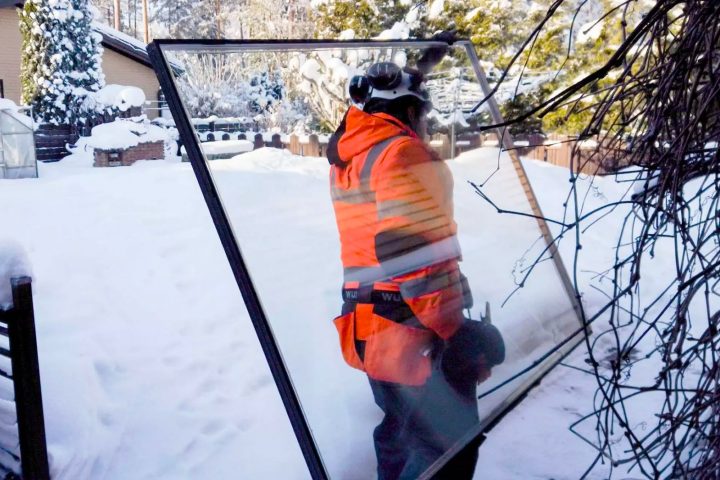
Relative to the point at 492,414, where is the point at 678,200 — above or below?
above

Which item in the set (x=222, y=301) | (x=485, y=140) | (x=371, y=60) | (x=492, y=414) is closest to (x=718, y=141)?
(x=371, y=60)

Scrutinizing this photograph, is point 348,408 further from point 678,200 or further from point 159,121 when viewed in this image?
point 159,121

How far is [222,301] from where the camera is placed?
243 inches

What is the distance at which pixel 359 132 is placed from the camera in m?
2.74

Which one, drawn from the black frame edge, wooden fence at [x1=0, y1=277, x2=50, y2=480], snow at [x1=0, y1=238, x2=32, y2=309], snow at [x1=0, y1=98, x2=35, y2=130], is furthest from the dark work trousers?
snow at [x1=0, y1=98, x2=35, y2=130]

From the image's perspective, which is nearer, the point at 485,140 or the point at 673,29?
the point at 673,29

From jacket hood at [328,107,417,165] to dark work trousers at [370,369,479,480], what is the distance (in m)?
0.86

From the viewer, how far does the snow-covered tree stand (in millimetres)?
18203

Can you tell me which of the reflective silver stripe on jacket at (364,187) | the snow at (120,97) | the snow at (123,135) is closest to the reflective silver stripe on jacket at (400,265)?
the reflective silver stripe on jacket at (364,187)

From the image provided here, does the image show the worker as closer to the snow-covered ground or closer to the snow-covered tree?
the snow-covered ground

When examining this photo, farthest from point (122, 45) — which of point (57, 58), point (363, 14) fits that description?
point (363, 14)

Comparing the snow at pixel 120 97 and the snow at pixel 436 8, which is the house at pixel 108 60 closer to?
the snow at pixel 120 97

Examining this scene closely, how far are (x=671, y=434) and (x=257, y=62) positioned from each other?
6.39 feet

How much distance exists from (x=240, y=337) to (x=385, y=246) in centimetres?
292
